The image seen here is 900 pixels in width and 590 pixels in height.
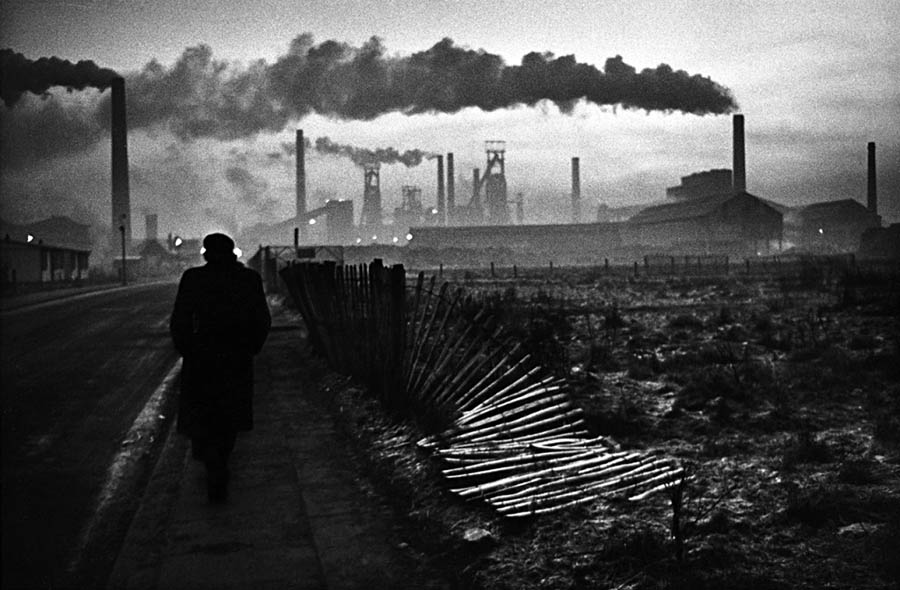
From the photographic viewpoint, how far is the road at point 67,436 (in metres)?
4.16

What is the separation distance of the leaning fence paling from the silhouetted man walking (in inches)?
56.9

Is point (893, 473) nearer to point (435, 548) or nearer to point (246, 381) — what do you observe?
point (435, 548)

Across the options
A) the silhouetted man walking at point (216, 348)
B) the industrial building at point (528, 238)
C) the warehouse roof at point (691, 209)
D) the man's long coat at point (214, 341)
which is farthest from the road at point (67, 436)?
the industrial building at point (528, 238)

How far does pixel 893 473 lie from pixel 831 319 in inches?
406

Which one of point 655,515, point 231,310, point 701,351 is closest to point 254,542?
point 231,310

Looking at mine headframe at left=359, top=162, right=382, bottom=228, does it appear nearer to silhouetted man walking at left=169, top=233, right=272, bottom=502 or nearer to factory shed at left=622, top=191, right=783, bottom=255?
factory shed at left=622, top=191, right=783, bottom=255

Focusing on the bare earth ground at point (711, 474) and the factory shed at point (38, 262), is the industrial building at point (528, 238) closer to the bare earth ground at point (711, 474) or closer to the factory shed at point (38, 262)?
the factory shed at point (38, 262)

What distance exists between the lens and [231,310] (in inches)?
199

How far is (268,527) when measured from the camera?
4.49 m

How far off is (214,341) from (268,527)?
1.24 meters

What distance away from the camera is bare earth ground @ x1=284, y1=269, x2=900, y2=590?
3.86 meters

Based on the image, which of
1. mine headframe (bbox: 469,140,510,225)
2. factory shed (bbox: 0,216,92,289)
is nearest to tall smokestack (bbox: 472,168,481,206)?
mine headframe (bbox: 469,140,510,225)

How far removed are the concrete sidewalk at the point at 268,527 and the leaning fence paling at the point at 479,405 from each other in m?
0.72

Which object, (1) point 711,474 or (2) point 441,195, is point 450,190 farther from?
(1) point 711,474
